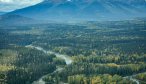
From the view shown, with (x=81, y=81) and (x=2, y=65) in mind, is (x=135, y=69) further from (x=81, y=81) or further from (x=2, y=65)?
(x=2, y=65)

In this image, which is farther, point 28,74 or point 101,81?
point 28,74

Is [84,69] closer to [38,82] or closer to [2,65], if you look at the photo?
[38,82]

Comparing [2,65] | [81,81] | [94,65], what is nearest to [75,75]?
[81,81]

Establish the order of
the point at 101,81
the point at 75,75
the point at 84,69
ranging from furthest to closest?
1. the point at 84,69
2. the point at 75,75
3. the point at 101,81

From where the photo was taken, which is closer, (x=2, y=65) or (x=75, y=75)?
(x=75, y=75)

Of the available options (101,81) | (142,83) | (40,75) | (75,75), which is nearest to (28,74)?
(40,75)

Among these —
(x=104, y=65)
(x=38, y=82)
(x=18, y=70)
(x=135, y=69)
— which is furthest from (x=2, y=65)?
(x=135, y=69)

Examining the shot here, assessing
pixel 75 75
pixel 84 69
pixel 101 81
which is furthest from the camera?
pixel 84 69
